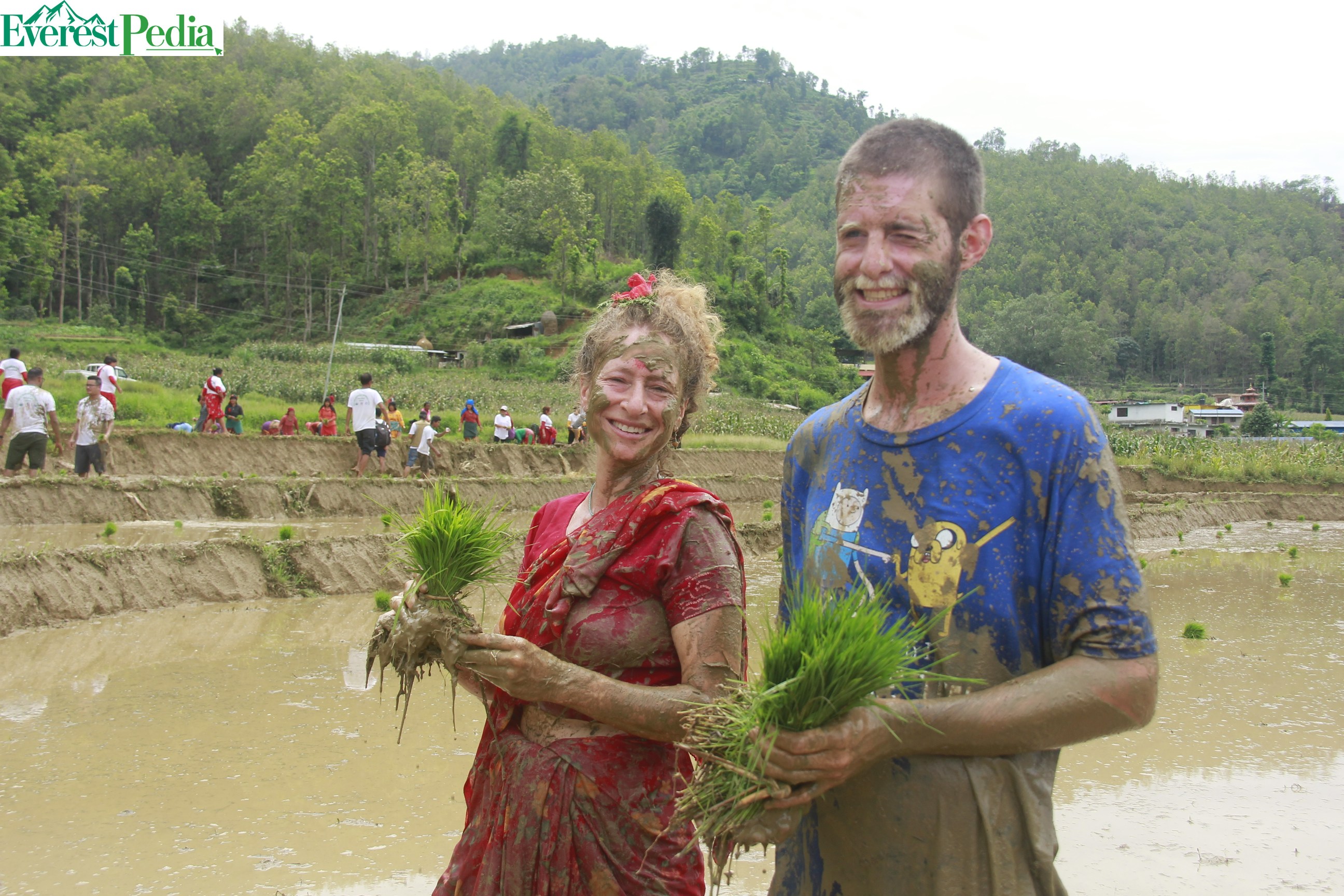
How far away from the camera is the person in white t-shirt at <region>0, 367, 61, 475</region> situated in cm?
1252

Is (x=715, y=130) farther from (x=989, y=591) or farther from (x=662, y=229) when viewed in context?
(x=989, y=591)

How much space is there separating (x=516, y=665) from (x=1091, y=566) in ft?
3.92

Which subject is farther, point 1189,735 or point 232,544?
point 232,544

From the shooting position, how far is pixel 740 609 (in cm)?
231

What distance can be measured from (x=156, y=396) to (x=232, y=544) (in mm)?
19167

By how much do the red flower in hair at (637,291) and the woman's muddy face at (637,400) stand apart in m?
0.13

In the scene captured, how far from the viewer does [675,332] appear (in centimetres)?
262

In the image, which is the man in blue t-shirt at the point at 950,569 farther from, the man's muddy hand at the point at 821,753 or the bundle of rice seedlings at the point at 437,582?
the bundle of rice seedlings at the point at 437,582

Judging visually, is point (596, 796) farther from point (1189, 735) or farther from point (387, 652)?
point (1189, 735)

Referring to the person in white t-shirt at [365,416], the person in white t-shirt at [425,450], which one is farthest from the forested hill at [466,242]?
the person in white t-shirt at [365,416]

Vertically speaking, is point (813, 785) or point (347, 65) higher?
point (347, 65)

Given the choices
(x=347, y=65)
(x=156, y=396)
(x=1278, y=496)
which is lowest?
(x=1278, y=496)

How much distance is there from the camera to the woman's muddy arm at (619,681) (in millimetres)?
2160

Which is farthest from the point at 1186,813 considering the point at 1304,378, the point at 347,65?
the point at 347,65
